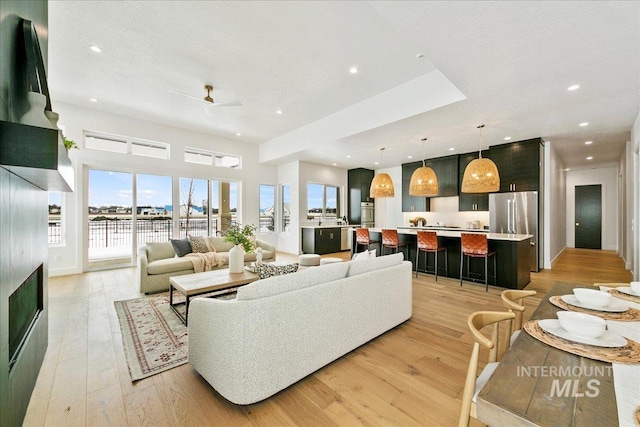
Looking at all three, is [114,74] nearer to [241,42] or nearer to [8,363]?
[241,42]

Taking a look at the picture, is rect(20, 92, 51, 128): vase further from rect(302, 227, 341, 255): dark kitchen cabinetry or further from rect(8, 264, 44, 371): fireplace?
rect(302, 227, 341, 255): dark kitchen cabinetry

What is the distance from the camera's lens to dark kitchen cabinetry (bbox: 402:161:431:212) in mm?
8279

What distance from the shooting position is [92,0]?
8.79 feet

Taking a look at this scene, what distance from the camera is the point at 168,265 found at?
434cm

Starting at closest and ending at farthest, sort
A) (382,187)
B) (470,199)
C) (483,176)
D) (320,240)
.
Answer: (483,176), (382,187), (470,199), (320,240)

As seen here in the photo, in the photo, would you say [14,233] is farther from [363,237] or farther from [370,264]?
[363,237]

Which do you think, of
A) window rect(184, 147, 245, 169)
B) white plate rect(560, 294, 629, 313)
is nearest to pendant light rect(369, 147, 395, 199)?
white plate rect(560, 294, 629, 313)

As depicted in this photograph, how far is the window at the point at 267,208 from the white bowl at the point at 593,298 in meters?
7.46

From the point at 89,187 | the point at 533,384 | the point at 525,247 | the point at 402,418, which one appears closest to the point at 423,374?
the point at 402,418

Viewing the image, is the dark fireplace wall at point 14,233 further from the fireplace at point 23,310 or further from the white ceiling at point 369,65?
the white ceiling at point 369,65

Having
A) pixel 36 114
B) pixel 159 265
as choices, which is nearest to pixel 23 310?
pixel 36 114

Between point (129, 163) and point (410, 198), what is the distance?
7.70 metres

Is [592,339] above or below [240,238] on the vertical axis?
below

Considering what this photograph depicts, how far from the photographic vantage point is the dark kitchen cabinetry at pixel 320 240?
26.4 ft
